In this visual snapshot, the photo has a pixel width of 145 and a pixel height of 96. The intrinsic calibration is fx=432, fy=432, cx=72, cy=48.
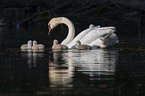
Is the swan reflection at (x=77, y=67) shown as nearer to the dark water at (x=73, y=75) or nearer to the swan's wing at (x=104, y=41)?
the dark water at (x=73, y=75)

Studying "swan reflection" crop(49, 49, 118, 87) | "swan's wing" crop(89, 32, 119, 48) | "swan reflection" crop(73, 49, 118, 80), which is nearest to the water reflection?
"swan reflection" crop(49, 49, 118, 87)

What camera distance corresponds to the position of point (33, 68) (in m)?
10.6

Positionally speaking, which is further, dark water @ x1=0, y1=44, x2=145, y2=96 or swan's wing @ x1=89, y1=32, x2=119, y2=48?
swan's wing @ x1=89, y1=32, x2=119, y2=48

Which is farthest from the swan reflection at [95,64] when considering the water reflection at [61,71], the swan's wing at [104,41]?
the swan's wing at [104,41]

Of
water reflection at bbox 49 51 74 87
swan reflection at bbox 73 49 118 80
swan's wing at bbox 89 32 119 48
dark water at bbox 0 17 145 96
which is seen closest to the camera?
dark water at bbox 0 17 145 96

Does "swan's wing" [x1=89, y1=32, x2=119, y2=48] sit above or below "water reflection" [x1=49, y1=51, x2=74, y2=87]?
above

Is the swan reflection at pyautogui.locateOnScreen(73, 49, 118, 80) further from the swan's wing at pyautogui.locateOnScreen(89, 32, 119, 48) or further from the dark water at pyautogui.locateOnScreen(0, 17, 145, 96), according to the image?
the swan's wing at pyautogui.locateOnScreen(89, 32, 119, 48)

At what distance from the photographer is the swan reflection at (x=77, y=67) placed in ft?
29.6

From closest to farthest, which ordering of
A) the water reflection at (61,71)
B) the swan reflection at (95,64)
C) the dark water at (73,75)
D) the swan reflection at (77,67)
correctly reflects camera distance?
1. the dark water at (73,75)
2. the water reflection at (61,71)
3. the swan reflection at (77,67)
4. the swan reflection at (95,64)

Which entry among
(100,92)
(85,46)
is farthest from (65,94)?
(85,46)

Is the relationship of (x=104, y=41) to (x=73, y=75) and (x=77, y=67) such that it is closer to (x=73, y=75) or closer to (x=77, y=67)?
(x=77, y=67)

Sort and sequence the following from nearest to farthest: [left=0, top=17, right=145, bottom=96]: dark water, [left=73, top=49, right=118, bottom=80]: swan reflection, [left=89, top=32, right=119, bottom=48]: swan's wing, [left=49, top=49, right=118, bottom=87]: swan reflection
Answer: [left=0, top=17, right=145, bottom=96]: dark water
[left=49, top=49, right=118, bottom=87]: swan reflection
[left=73, top=49, right=118, bottom=80]: swan reflection
[left=89, top=32, right=119, bottom=48]: swan's wing

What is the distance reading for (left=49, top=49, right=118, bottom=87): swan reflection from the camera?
902 cm

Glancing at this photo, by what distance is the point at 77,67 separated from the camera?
10.7 meters
